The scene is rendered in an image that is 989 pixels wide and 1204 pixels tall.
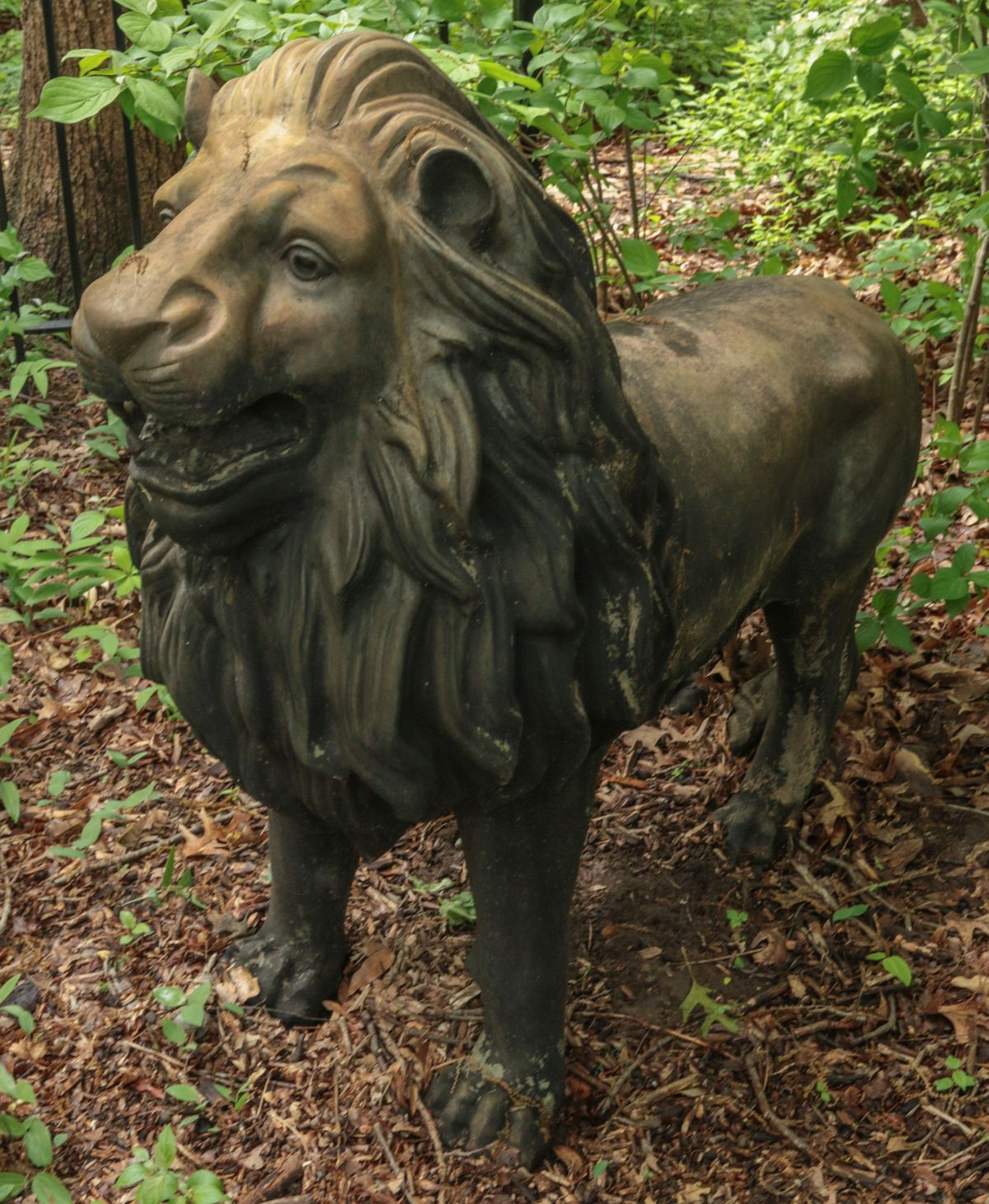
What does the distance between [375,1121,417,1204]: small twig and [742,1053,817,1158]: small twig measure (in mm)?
713

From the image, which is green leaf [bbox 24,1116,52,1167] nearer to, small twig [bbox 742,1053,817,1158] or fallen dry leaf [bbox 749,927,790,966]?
small twig [bbox 742,1053,817,1158]

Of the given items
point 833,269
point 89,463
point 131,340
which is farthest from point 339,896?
point 833,269

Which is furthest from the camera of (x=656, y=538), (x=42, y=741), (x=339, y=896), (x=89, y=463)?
(x=89, y=463)

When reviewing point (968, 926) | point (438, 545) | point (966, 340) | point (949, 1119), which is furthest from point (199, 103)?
point (966, 340)

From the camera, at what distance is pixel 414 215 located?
1.67 m

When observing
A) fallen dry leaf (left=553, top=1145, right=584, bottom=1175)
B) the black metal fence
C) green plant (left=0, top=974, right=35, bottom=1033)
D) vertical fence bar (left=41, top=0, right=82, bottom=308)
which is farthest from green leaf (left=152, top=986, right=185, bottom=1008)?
vertical fence bar (left=41, top=0, right=82, bottom=308)

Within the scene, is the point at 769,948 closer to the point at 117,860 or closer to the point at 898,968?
the point at 898,968

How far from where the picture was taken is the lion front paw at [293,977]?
2760 millimetres

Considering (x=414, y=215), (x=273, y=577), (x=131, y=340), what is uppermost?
(x=414, y=215)

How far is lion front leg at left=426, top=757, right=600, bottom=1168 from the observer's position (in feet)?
7.37

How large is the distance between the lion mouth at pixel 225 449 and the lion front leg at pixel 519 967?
771 millimetres

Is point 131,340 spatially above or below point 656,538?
above

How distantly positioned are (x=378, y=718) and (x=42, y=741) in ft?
6.86

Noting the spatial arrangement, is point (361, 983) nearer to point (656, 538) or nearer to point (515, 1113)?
point (515, 1113)
